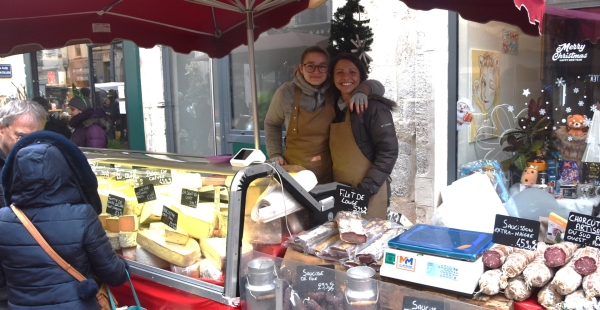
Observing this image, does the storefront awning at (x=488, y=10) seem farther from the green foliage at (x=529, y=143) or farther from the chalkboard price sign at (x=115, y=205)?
the chalkboard price sign at (x=115, y=205)

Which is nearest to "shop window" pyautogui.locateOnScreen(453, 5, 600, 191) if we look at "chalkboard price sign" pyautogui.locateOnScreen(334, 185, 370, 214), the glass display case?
"chalkboard price sign" pyautogui.locateOnScreen(334, 185, 370, 214)

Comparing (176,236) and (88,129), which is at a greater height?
(88,129)

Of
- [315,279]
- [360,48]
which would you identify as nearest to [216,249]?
[315,279]

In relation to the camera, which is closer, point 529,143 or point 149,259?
point 149,259

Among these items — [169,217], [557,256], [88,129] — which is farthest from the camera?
[88,129]

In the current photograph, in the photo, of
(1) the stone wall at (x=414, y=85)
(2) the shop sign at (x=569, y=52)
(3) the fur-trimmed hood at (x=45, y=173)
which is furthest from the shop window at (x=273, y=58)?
(3) the fur-trimmed hood at (x=45, y=173)

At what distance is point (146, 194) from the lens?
271 cm

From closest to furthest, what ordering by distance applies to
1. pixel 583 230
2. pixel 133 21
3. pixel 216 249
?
pixel 583 230
pixel 216 249
pixel 133 21

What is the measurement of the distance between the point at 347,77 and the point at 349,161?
59 centimetres

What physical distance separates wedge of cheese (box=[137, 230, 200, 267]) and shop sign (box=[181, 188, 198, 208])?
0.18 meters

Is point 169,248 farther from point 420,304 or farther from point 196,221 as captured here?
point 420,304

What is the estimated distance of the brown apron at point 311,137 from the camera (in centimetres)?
360

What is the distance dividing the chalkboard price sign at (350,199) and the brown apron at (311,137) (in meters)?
1.04

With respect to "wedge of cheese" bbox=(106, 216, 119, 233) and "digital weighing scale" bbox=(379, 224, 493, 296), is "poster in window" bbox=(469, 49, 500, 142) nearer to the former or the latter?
"digital weighing scale" bbox=(379, 224, 493, 296)
